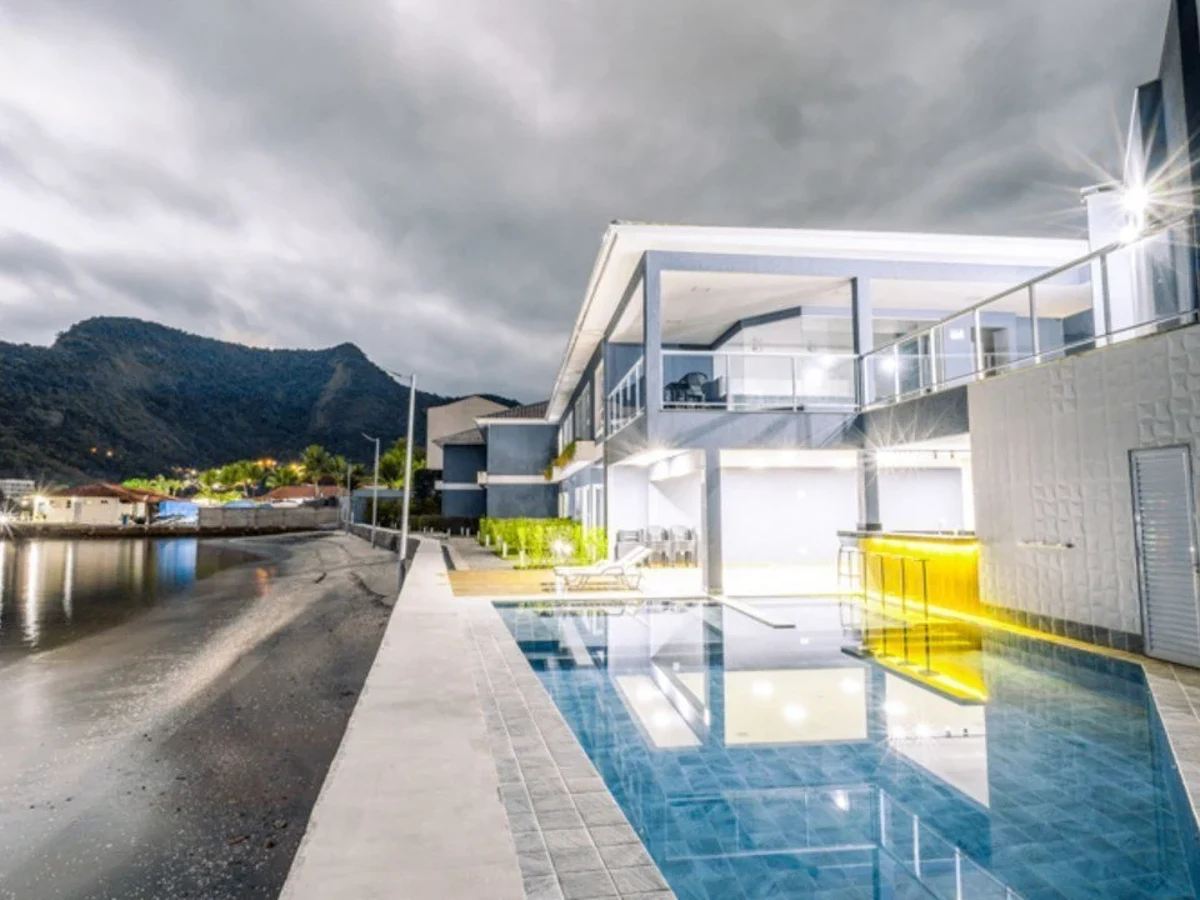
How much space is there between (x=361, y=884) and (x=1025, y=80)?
84.1ft

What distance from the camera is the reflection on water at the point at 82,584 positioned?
550 inches

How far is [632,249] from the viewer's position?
1402 cm

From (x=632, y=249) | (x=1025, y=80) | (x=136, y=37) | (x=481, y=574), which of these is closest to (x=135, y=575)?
(x=481, y=574)

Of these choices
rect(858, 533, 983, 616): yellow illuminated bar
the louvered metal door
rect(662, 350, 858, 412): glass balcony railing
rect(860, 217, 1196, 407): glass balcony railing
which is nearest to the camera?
the louvered metal door

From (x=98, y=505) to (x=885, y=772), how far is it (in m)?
82.2

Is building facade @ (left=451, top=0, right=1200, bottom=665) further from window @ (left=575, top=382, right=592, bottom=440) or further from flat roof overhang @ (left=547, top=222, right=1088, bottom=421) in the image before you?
window @ (left=575, top=382, right=592, bottom=440)

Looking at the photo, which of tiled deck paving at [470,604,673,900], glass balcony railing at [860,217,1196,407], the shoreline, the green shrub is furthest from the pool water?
the shoreline

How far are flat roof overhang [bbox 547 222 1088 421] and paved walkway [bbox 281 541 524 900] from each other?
9.65 meters

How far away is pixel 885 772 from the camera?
443 centimetres

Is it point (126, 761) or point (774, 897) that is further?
point (126, 761)

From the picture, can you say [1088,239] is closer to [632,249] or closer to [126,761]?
[632,249]

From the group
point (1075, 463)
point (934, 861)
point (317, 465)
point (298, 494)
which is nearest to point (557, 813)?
point (934, 861)

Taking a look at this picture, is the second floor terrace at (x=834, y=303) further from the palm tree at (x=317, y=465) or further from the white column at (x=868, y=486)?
the palm tree at (x=317, y=465)

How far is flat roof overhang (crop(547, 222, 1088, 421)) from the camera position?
1354 cm
